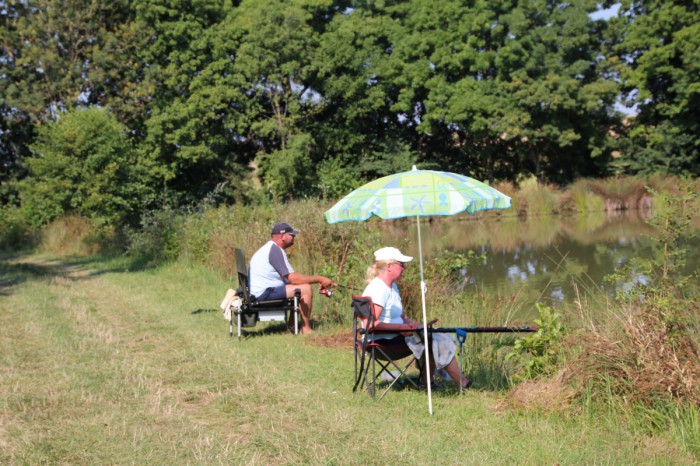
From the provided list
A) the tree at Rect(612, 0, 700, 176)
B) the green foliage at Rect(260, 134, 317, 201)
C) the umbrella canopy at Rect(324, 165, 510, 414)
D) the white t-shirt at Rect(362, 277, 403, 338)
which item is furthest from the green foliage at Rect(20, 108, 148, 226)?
the tree at Rect(612, 0, 700, 176)

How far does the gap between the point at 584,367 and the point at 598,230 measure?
64.8 ft

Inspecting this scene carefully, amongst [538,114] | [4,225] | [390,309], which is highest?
[538,114]

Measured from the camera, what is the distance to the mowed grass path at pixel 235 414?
438 cm

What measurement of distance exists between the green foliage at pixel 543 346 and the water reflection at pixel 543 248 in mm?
1280

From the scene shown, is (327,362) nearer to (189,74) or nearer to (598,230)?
(598,230)

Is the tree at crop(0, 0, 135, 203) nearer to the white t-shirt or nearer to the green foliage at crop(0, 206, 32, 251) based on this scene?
the green foliage at crop(0, 206, 32, 251)

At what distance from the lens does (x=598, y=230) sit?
2380 centimetres

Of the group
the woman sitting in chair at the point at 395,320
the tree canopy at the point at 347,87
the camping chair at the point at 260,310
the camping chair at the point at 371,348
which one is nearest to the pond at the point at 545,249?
A: the woman sitting in chair at the point at 395,320

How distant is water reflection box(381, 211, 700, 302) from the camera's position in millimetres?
11641

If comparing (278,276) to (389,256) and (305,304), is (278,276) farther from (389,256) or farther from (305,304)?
(389,256)

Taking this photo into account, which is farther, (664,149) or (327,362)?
(664,149)

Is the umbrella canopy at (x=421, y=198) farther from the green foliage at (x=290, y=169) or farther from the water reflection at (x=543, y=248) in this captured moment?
the green foliage at (x=290, y=169)

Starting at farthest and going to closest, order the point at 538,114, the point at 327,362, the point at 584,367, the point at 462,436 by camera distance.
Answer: the point at 538,114 < the point at 327,362 < the point at 584,367 < the point at 462,436

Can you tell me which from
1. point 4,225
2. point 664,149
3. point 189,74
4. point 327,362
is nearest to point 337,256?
point 327,362
